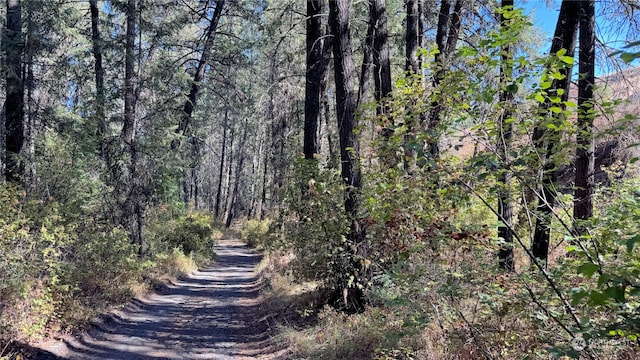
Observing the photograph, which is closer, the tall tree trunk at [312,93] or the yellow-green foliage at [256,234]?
the tall tree trunk at [312,93]

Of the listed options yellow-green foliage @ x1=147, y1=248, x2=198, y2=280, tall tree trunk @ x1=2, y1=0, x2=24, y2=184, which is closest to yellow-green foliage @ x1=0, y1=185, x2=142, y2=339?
yellow-green foliage @ x1=147, y1=248, x2=198, y2=280

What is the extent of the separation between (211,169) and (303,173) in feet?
191

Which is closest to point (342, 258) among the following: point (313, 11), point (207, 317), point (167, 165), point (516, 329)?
point (516, 329)

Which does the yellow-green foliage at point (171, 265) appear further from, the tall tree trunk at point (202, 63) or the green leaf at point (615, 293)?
the green leaf at point (615, 293)

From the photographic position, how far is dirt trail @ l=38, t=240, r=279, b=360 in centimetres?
710

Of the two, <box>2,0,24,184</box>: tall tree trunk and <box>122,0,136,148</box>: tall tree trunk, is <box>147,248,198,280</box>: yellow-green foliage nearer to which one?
<box>122,0,136,148</box>: tall tree trunk

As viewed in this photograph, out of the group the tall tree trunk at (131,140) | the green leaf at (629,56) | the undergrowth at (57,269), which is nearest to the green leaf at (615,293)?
the green leaf at (629,56)

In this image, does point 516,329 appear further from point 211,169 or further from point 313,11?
point 211,169

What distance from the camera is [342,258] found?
7121 mm

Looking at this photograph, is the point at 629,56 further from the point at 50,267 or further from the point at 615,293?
the point at 50,267

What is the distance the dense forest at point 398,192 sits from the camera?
306 cm

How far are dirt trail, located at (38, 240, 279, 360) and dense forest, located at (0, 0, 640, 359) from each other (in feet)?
1.53

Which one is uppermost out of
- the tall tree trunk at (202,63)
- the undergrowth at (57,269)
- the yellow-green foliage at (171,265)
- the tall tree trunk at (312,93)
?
the tall tree trunk at (202,63)

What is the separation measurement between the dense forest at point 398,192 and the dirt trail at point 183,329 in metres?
0.47
